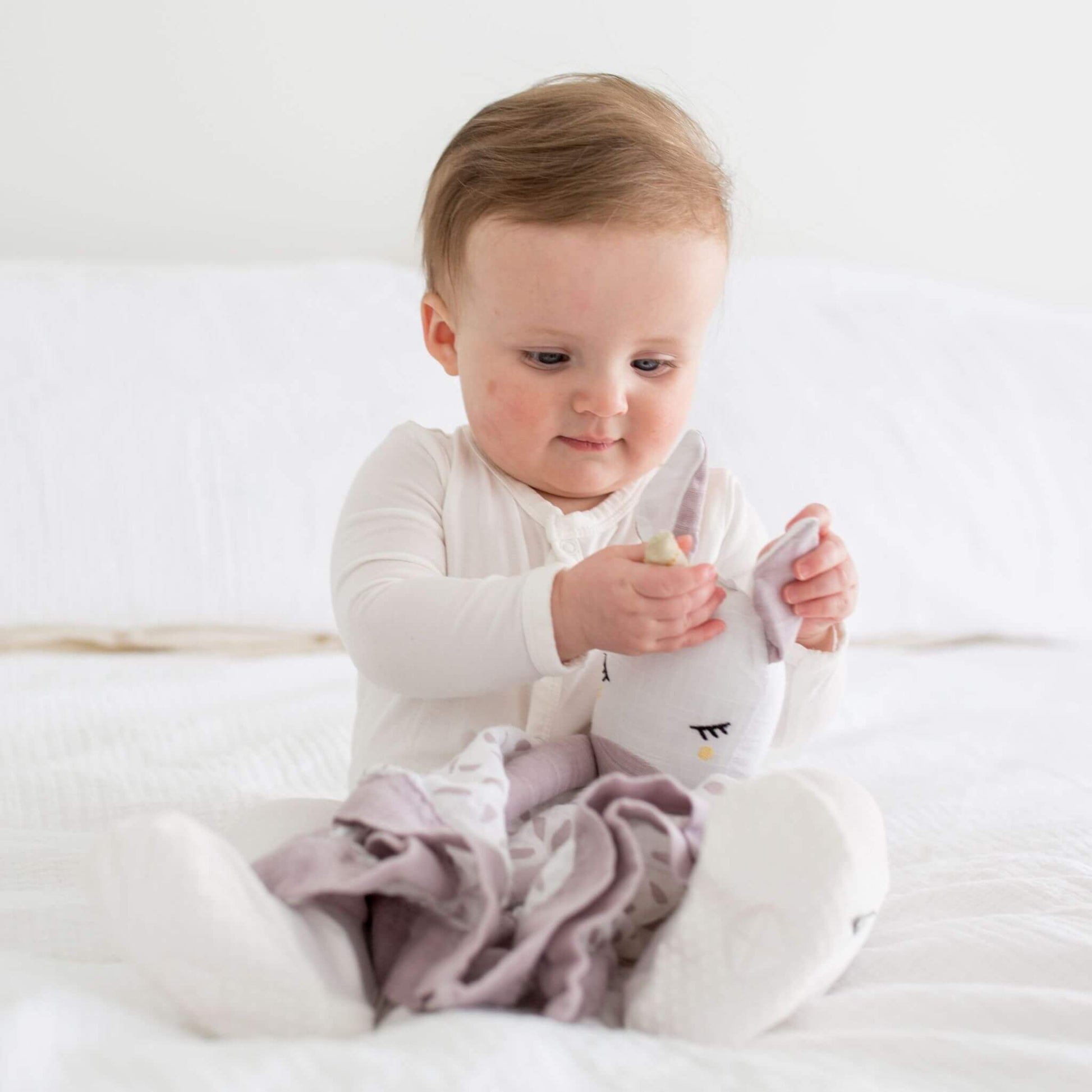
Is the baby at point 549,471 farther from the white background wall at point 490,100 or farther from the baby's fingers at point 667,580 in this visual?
the white background wall at point 490,100

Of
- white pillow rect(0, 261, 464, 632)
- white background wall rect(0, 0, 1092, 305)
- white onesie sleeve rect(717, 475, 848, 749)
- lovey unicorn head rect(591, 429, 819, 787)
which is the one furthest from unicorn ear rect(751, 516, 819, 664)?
white background wall rect(0, 0, 1092, 305)

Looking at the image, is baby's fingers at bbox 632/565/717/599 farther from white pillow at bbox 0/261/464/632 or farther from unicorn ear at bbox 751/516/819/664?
white pillow at bbox 0/261/464/632

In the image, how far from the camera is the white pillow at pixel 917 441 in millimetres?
1599

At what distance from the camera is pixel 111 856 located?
21.4 inches

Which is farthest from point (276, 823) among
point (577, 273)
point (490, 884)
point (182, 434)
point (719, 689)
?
point (182, 434)

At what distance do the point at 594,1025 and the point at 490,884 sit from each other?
0.26 feet

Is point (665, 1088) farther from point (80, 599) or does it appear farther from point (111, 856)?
point (80, 599)

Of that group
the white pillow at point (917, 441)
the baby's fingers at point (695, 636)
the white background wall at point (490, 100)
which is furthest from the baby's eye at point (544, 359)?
the white background wall at point (490, 100)

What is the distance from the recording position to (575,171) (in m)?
0.81

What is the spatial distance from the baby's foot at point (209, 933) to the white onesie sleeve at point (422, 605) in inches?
9.5

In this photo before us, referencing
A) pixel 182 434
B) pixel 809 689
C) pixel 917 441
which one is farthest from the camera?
pixel 917 441

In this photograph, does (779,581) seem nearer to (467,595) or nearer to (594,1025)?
(467,595)

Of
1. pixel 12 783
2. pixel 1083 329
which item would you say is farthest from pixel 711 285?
pixel 1083 329

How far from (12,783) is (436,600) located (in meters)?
0.41
